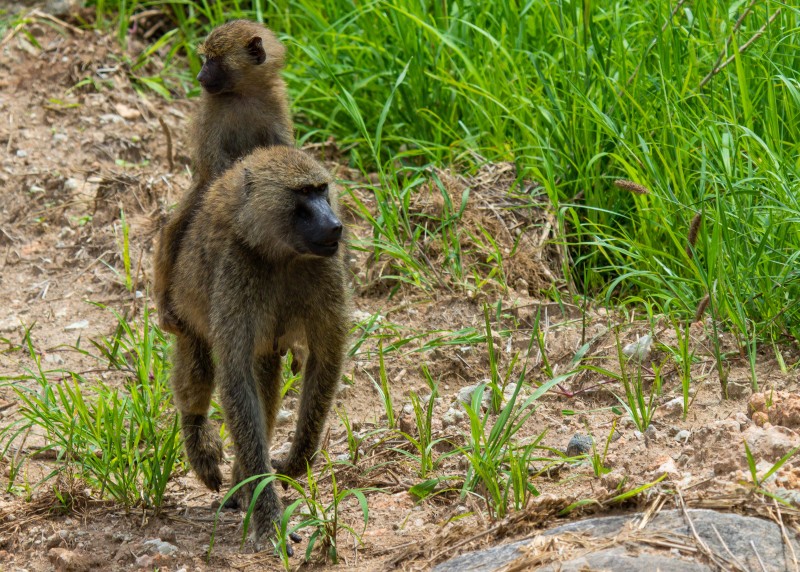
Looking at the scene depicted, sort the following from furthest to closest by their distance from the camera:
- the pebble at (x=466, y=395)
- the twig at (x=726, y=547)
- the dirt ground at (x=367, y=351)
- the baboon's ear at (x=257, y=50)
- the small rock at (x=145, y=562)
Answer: the baboon's ear at (x=257, y=50) → the pebble at (x=466, y=395) → the small rock at (x=145, y=562) → the dirt ground at (x=367, y=351) → the twig at (x=726, y=547)

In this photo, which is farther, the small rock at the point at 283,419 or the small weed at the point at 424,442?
the small rock at the point at 283,419

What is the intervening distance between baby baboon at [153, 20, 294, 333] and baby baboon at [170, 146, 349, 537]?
0.51m

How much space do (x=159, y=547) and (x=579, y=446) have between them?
1.46 metres

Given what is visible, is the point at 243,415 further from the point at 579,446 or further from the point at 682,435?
the point at 682,435

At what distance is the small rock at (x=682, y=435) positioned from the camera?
148 inches

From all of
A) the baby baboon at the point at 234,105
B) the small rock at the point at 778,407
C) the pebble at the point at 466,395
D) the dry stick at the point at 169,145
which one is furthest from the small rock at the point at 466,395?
the dry stick at the point at 169,145

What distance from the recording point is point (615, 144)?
4984mm

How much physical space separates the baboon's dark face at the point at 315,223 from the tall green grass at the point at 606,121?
130 centimetres

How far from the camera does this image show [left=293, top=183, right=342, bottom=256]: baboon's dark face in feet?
12.3

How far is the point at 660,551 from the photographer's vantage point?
2.73 meters

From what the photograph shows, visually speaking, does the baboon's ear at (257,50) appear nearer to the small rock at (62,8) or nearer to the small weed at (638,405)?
the small weed at (638,405)

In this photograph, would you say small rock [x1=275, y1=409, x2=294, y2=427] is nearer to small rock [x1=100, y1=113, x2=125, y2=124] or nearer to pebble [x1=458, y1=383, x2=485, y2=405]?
pebble [x1=458, y1=383, x2=485, y2=405]

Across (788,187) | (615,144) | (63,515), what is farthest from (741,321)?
(63,515)

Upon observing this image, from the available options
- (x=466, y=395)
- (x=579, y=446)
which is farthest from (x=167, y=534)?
(x=579, y=446)
